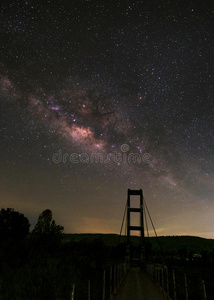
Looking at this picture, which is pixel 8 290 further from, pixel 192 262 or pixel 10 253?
pixel 192 262

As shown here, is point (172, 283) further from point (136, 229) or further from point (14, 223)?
point (14, 223)

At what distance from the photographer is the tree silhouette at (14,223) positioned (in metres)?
50.0

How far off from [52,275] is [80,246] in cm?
3008

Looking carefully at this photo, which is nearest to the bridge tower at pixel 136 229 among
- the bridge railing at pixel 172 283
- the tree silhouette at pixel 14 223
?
the bridge railing at pixel 172 283

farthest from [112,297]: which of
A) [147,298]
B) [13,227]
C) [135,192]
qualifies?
[13,227]

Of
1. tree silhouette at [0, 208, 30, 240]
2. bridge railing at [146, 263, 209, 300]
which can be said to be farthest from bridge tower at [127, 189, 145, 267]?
tree silhouette at [0, 208, 30, 240]

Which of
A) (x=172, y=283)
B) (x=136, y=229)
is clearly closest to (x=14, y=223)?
(x=136, y=229)

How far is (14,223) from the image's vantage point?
171ft

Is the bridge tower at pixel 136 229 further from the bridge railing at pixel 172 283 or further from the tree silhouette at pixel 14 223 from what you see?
the tree silhouette at pixel 14 223

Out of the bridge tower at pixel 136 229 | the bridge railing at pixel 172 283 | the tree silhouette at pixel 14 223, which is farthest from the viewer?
the tree silhouette at pixel 14 223

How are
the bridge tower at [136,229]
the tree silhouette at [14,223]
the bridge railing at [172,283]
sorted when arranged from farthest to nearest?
the tree silhouette at [14,223] → the bridge tower at [136,229] → the bridge railing at [172,283]

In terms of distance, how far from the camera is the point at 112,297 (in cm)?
951

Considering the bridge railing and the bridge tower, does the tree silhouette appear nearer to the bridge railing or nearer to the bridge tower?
the bridge tower

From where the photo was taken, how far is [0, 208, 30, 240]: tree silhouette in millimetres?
Result: 50013
